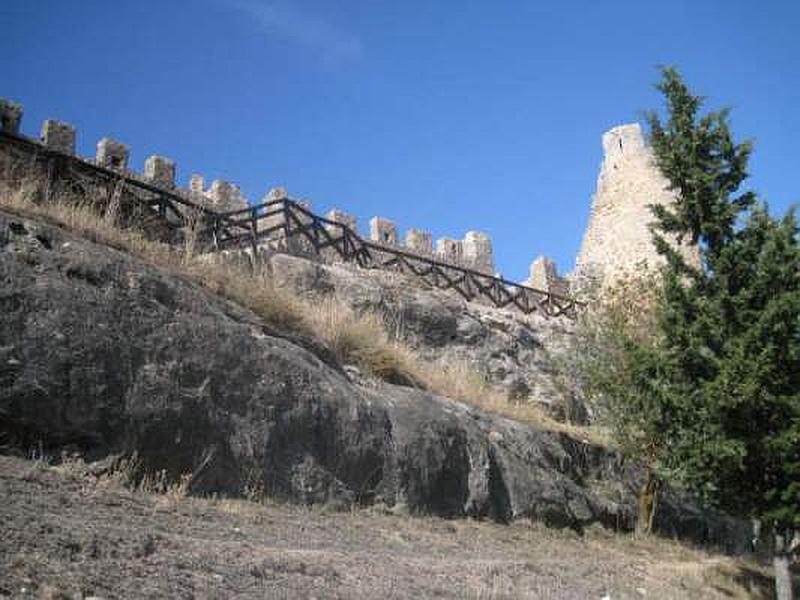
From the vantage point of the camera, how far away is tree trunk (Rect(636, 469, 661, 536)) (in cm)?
1240

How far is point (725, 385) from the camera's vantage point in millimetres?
9164

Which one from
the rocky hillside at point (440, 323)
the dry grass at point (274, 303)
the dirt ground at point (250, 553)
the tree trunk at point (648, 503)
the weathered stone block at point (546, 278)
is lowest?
the dirt ground at point (250, 553)

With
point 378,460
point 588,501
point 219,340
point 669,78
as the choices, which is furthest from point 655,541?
point 219,340

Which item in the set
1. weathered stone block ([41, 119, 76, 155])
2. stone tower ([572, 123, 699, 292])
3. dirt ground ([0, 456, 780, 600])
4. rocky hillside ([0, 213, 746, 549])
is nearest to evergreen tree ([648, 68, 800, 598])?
dirt ground ([0, 456, 780, 600])

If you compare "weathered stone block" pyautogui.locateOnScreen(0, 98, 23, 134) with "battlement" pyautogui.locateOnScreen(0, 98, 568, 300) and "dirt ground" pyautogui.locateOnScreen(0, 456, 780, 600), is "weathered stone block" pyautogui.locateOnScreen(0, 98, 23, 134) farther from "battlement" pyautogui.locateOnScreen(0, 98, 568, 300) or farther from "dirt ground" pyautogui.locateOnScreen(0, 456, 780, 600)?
"dirt ground" pyautogui.locateOnScreen(0, 456, 780, 600)

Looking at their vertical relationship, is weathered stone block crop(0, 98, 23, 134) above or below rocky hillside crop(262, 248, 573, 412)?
above

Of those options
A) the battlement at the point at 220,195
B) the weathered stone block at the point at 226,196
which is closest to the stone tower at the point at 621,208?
the battlement at the point at 220,195

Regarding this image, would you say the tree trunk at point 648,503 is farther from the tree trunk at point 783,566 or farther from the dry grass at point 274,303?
the tree trunk at point 783,566

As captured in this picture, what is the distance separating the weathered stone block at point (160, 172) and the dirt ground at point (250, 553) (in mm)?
15546

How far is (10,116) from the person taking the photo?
18641 millimetres

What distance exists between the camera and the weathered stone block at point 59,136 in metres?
19.5

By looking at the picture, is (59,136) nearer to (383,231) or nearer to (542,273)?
(383,231)

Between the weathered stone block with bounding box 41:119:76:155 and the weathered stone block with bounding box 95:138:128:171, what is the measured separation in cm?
101

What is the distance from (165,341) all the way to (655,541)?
846 cm
